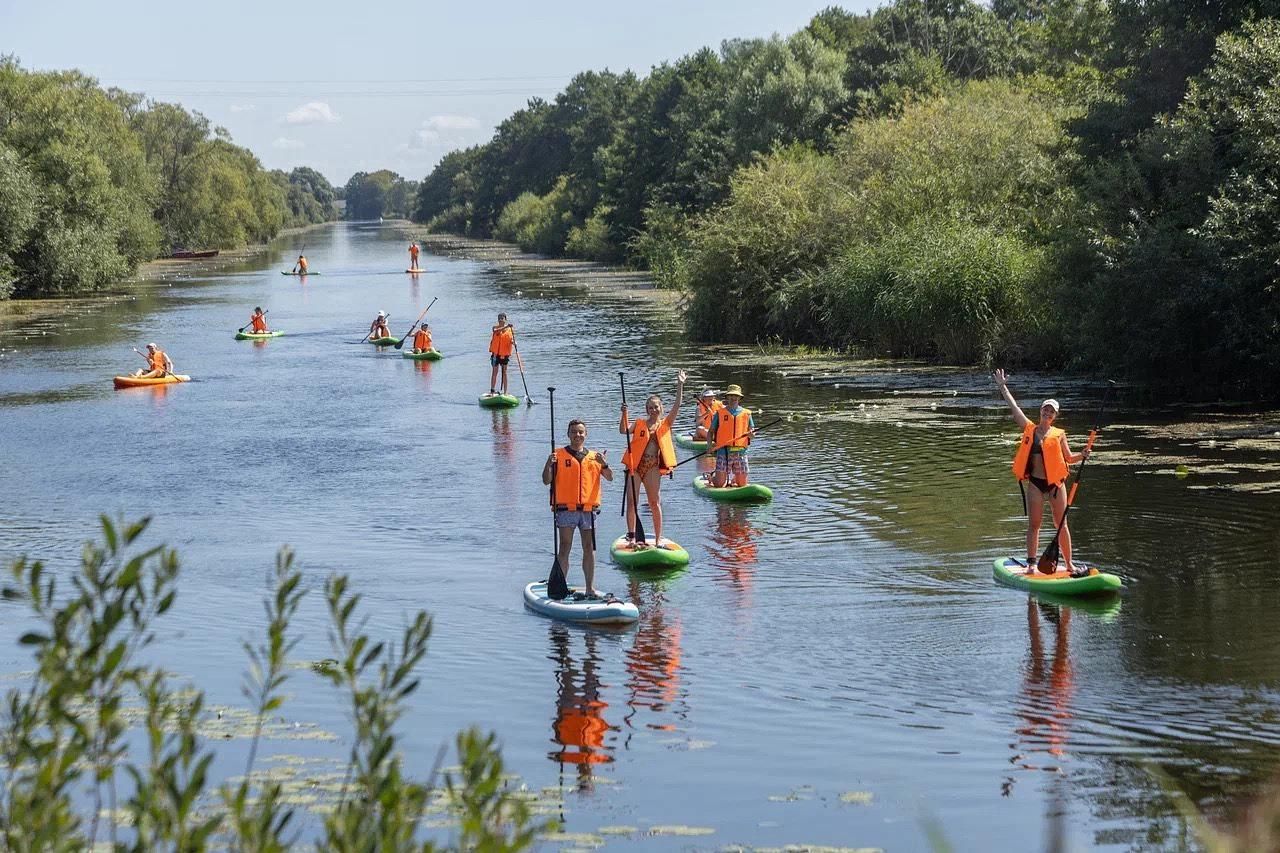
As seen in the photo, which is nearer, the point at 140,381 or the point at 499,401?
the point at 499,401

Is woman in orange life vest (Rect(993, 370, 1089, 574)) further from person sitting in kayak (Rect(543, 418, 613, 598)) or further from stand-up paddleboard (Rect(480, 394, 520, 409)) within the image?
stand-up paddleboard (Rect(480, 394, 520, 409))

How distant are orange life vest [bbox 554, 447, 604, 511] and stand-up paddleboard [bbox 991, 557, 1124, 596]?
4.21 m

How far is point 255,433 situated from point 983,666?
17777 millimetres

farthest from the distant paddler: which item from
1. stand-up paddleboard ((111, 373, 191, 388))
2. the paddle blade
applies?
the paddle blade

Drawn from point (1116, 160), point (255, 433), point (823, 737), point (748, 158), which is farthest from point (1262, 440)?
point (748, 158)

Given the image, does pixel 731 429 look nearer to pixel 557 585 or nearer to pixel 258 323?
pixel 557 585

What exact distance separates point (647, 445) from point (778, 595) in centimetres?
249

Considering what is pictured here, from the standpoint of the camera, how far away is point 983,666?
12.7 meters

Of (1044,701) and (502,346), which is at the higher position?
(502,346)

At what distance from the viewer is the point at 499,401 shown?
29891 mm

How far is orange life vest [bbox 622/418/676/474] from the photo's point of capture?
1692 centimetres

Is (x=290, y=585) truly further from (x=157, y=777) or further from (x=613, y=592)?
(x=613, y=592)

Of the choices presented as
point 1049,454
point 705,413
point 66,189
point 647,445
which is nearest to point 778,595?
point 647,445

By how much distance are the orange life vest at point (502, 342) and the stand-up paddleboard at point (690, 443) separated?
639cm
